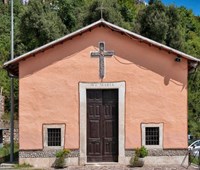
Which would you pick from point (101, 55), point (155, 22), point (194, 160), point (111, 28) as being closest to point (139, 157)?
point (194, 160)

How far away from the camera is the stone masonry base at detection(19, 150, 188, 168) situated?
17422 millimetres

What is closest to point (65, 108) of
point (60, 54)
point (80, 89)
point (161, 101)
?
point (80, 89)

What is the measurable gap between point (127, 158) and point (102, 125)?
1614 mm

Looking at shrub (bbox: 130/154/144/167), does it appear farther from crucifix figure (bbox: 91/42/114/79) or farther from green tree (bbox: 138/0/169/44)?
green tree (bbox: 138/0/169/44)

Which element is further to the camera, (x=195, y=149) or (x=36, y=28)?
(x=36, y=28)

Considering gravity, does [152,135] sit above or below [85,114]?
below

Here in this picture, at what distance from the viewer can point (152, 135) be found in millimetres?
17719

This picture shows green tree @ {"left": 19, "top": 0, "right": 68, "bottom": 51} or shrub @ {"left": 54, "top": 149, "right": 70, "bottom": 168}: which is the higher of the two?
green tree @ {"left": 19, "top": 0, "right": 68, "bottom": 51}

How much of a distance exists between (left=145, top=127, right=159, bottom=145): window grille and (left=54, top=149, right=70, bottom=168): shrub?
316 centimetres

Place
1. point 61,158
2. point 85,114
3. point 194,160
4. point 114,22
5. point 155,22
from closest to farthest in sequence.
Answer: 1. point 61,158
2. point 85,114
3. point 194,160
4. point 114,22
5. point 155,22

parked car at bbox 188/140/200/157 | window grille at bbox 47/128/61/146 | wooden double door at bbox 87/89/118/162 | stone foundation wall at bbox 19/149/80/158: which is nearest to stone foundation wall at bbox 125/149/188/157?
wooden double door at bbox 87/89/118/162

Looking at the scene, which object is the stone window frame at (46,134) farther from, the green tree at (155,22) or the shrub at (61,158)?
the green tree at (155,22)

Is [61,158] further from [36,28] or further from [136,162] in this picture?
[36,28]

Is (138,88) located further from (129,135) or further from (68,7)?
(68,7)
